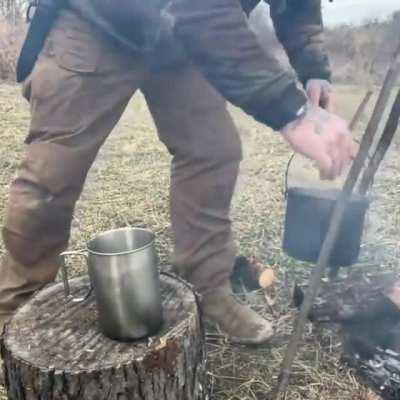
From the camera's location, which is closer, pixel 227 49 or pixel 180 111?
pixel 227 49

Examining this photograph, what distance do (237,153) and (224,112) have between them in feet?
0.51

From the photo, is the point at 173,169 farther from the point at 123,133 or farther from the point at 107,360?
the point at 123,133

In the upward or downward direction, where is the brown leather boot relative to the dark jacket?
downward

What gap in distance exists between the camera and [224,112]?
2018 mm

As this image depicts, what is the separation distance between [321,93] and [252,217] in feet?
3.80

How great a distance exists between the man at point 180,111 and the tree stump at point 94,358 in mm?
302

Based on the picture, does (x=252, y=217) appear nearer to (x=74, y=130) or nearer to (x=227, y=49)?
(x=74, y=130)

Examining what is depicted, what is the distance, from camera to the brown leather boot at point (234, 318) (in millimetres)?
1961

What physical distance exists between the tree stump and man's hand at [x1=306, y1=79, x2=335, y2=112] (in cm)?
86

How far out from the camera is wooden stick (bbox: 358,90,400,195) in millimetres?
1849

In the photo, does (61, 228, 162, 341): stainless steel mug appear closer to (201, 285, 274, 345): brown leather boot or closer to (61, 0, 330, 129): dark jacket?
(61, 0, 330, 129): dark jacket

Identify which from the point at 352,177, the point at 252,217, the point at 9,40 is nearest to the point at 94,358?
the point at 352,177

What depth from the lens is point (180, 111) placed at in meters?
1.97

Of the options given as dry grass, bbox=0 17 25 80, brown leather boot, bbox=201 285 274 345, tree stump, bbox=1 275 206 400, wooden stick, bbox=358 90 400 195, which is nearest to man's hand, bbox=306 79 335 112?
wooden stick, bbox=358 90 400 195
